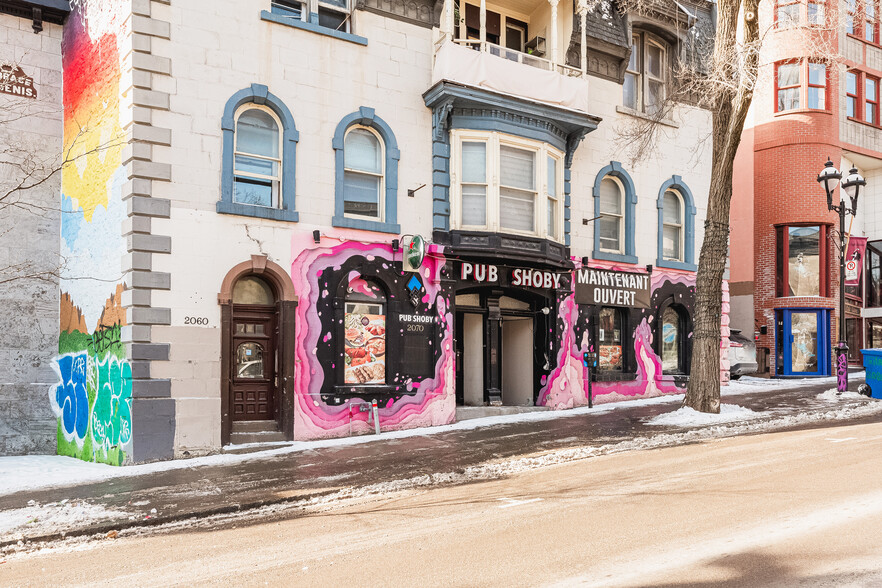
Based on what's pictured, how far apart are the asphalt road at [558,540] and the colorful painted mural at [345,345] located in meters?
5.08

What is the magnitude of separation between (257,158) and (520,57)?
6.29 metres

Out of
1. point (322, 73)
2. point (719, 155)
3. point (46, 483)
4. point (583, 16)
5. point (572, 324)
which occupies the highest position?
point (583, 16)

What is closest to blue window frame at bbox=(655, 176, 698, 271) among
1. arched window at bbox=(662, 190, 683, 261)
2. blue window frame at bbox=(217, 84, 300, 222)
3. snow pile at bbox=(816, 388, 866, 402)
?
arched window at bbox=(662, 190, 683, 261)

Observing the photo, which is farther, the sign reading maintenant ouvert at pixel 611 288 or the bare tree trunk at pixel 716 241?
the sign reading maintenant ouvert at pixel 611 288

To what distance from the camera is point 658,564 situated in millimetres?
5812

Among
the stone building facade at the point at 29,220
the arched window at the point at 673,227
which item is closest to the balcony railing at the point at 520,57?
the arched window at the point at 673,227

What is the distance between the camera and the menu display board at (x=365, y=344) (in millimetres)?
14594

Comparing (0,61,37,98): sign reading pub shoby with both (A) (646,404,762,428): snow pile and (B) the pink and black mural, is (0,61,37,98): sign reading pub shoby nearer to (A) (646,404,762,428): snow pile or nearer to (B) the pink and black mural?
(B) the pink and black mural

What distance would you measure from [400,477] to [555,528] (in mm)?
3522

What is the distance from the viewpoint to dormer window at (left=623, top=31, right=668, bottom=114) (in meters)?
19.4

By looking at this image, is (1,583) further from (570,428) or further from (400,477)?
(570,428)

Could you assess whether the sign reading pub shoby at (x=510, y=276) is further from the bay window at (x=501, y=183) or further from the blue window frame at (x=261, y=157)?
the blue window frame at (x=261, y=157)

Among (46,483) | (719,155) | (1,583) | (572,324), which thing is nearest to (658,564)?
(1,583)

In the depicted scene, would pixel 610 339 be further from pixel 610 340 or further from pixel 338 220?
pixel 338 220
